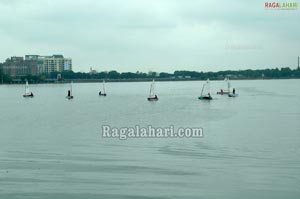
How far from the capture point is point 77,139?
2914 centimetres

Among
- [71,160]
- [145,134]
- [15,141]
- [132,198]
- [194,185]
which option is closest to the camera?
[132,198]

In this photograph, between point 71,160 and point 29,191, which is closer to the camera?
point 29,191

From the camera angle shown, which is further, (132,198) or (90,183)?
(90,183)

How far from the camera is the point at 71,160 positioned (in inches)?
857

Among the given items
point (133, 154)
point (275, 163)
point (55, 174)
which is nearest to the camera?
point (55, 174)

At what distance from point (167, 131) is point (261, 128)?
6306 millimetres

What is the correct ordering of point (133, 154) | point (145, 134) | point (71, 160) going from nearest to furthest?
1. point (71, 160)
2. point (133, 154)
3. point (145, 134)

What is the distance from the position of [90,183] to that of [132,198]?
239 centimetres

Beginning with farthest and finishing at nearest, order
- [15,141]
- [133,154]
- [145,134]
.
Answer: [145,134] → [15,141] → [133,154]

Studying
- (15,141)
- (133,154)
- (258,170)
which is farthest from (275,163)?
(15,141)

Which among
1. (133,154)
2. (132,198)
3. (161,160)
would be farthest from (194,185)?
(133,154)

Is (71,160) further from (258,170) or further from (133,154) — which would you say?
(258,170)

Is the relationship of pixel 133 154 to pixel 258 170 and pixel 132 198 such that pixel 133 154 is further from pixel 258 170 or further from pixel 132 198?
pixel 132 198

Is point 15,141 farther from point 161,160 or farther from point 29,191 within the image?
point 29,191
